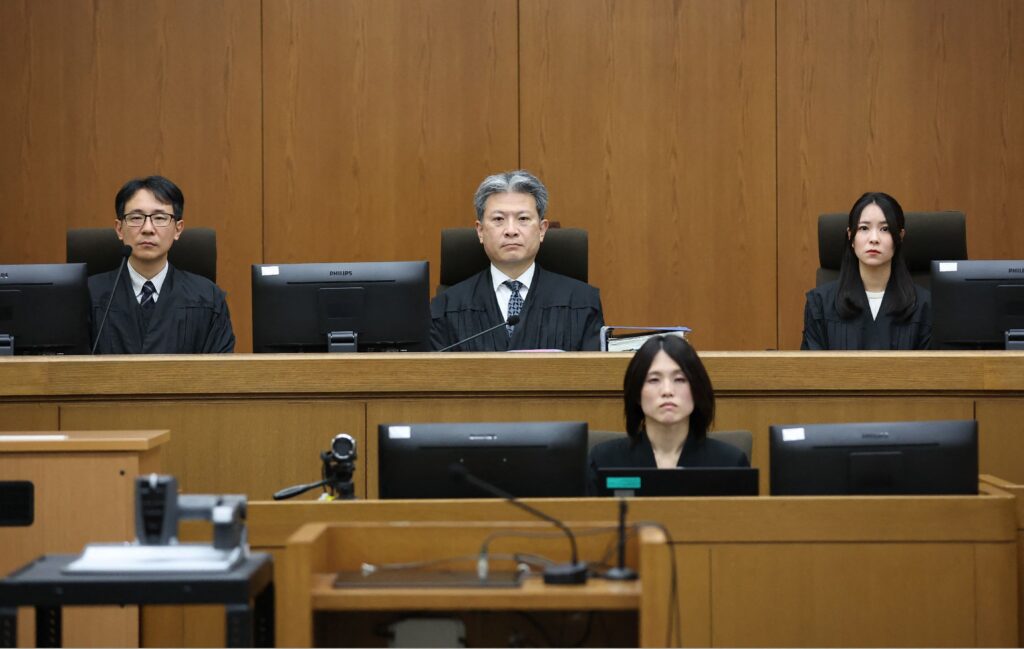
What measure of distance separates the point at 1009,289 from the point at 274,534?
7.41 feet

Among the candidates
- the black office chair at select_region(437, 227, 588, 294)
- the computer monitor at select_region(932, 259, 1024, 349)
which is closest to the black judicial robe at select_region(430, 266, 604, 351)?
the black office chair at select_region(437, 227, 588, 294)

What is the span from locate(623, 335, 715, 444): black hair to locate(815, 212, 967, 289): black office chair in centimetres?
163

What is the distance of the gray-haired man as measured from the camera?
3882 mm

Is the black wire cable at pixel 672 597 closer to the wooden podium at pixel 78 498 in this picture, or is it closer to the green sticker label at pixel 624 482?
the green sticker label at pixel 624 482

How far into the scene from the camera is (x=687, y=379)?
2.74m

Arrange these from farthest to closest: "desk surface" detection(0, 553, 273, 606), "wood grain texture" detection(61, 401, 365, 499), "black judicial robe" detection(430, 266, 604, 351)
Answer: "black judicial robe" detection(430, 266, 604, 351), "wood grain texture" detection(61, 401, 365, 499), "desk surface" detection(0, 553, 273, 606)

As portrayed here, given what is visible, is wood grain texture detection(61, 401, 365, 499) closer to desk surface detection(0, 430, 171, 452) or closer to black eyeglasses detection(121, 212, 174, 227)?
desk surface detection(0, 430, 171, 452)

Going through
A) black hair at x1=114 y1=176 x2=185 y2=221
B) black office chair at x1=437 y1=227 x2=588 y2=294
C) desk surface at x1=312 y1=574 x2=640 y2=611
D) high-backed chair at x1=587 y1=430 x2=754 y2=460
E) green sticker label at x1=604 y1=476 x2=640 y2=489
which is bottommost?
desk surface at x1=312 y1=574 x2=640 y2=611

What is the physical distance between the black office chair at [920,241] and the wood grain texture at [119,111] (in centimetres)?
261

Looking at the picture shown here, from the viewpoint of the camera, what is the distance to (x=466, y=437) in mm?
2312

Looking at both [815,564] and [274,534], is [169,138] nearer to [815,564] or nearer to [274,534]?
[274,534]

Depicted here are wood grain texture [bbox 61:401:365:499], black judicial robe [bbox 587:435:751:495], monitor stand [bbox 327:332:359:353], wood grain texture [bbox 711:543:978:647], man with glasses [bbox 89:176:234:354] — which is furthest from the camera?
man with glasses [bbox 89:176:234:354]

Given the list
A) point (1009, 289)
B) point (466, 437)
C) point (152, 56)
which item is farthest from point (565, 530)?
point (152, 56)

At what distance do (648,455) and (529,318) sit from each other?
119cm
